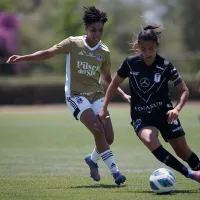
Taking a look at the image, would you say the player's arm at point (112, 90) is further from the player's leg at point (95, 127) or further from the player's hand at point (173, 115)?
the player's hand at point (173, 115)

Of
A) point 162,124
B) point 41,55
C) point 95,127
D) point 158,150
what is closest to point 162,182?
point 158,150

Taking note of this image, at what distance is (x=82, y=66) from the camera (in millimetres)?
10305

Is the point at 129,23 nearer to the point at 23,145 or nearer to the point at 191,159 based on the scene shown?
the point at 23,145

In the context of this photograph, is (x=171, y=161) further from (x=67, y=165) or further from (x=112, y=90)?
(x=67, y=165)

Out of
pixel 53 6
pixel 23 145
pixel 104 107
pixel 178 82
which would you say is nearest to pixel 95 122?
pixel 104 107

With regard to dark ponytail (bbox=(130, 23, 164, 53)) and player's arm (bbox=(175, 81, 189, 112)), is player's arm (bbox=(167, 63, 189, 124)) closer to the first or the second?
player's arm (bbox=(175, 81, 189, 112))

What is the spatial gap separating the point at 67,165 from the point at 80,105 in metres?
2.99

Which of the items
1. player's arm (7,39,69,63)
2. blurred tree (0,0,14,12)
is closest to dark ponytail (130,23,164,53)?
player's arm (7,39,69,63)

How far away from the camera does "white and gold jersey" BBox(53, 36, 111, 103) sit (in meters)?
10.3

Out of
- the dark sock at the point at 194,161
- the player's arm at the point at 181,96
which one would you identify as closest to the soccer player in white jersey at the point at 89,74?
the dark sock at the point at 194,161

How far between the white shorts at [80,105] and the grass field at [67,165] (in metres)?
1.02

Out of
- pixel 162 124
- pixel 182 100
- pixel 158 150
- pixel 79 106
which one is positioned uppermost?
pixel 182 100

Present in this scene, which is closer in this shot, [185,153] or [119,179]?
[185,153]

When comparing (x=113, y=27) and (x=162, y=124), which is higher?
(x=162, y=124)
